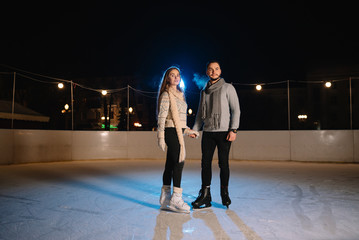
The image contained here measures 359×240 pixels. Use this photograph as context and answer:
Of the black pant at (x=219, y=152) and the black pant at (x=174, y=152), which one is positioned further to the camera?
the black pant at (x=219, y=152)

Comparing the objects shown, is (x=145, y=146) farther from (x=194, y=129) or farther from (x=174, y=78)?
(x=174, y=78)

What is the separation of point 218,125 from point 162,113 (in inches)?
23.0

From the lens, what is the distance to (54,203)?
315cm

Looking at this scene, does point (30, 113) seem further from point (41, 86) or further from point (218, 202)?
point (218, 202)

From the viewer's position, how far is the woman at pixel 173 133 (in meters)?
2.69

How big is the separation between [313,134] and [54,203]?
25.2ft

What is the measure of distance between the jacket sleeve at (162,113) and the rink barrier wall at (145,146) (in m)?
6.64

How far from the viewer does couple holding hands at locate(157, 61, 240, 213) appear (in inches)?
107

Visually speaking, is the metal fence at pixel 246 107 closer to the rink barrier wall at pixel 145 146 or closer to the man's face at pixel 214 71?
→ the rink barrier wall at pixel 145 146

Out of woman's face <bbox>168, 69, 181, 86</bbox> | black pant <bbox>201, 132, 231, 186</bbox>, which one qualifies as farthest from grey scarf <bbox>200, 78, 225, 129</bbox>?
woman's face <bbox>168, 69, 181, 86</bbox>

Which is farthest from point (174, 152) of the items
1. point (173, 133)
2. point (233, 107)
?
point (233, 107)

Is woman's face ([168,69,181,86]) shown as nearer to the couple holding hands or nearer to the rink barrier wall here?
the couple holding hands

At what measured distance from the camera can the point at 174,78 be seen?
280 cm

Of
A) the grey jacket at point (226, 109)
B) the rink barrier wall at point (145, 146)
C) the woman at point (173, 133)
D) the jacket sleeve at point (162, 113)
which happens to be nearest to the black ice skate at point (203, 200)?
the woman at point (173, 133)
